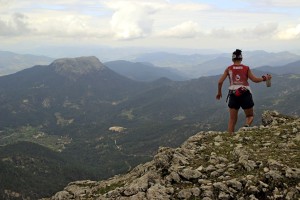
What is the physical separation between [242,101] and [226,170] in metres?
8.90

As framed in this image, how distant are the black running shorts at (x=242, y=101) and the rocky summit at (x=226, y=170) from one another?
200 cm

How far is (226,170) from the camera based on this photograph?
1920cm

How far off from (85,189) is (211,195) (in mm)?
12516

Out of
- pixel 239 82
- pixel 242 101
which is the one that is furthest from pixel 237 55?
pixel 242 101

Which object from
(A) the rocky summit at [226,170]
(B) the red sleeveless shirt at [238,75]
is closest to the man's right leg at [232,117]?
(A) the rocky summit at [226,170]

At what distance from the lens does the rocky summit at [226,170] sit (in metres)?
17.2

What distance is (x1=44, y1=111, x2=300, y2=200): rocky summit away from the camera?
1716cm

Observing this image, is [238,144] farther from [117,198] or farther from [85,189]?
[85,189]

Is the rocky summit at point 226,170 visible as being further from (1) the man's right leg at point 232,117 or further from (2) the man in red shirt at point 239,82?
(2) the man in red shirt at point 239,82

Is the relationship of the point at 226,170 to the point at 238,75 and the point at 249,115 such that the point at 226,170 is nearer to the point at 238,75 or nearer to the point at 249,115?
the point at 238,75

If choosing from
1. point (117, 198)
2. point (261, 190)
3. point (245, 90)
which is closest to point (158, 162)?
point (117, 198)

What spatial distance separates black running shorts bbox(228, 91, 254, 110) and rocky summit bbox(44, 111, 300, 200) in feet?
6.55

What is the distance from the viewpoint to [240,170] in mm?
18938

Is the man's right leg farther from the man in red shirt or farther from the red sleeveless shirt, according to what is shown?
the red sleeveless shirt
